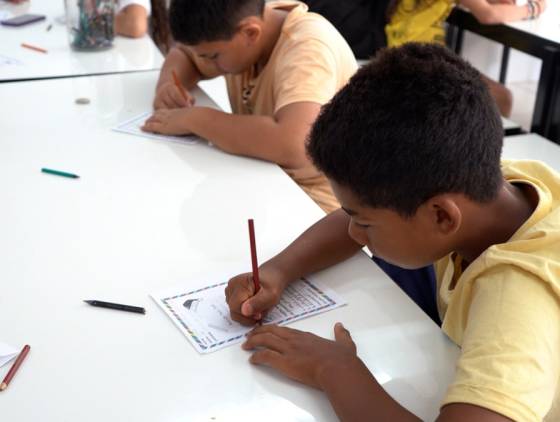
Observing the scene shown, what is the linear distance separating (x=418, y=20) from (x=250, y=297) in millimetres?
2189

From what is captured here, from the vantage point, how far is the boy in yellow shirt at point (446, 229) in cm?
74

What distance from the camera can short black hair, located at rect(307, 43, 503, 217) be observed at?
0.83 m

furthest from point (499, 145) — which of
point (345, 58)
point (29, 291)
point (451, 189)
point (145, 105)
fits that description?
point (145, 105)

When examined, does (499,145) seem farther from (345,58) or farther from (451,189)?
(345,58)

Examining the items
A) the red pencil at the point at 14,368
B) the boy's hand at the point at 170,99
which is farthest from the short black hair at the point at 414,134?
the boy's hand at the point at 170,99

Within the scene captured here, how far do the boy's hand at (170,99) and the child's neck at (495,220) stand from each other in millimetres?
985

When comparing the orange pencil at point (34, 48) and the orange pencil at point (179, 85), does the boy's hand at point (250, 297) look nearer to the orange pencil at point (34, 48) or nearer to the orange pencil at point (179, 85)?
the orange pencil at point (179, 85)

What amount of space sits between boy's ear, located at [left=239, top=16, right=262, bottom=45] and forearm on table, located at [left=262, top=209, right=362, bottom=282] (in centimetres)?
67

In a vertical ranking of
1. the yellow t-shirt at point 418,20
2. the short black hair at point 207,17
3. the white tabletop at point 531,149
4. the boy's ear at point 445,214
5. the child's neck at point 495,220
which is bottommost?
the white tabletop at point 531,149

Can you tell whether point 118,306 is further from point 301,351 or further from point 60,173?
point 60,173

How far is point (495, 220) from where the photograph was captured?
92cm

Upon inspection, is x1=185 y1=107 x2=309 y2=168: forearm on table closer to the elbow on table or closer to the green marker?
the green marker

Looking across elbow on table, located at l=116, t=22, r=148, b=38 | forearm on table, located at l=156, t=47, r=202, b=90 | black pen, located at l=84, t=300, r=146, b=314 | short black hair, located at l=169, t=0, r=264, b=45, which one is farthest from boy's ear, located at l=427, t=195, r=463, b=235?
elbow on table, located at l=116, t=22, r=148, b=38

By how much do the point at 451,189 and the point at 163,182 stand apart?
681 mm
